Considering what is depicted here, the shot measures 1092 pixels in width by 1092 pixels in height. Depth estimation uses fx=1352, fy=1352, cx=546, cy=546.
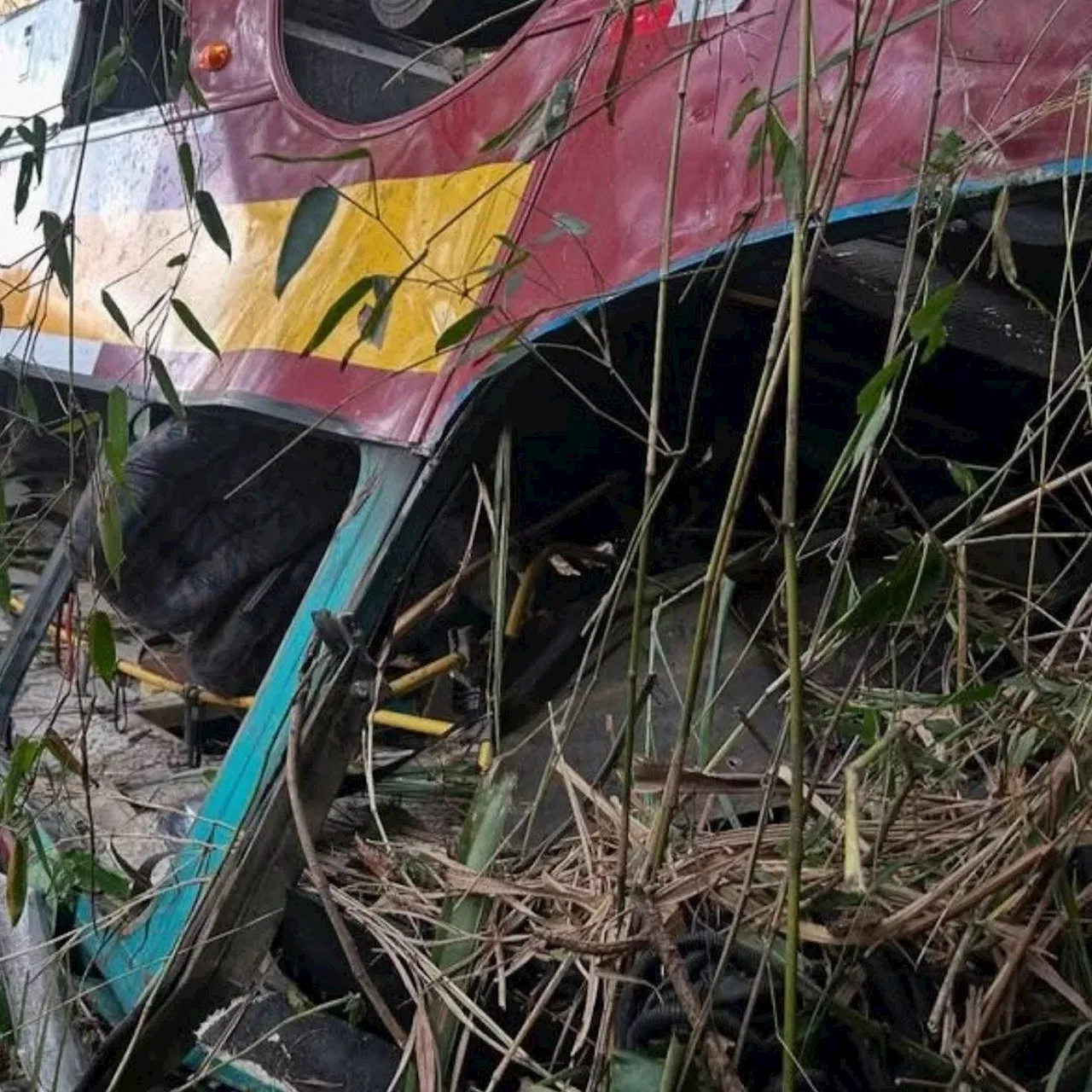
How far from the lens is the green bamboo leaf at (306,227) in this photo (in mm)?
1326

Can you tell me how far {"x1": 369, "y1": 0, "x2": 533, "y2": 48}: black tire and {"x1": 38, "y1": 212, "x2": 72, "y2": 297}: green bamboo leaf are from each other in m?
1.00

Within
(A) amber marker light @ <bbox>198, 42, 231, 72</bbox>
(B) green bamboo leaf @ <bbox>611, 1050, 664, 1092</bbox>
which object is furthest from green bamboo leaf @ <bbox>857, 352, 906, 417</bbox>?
(A) amber marker light @ <bbox>198, 42, 231, 72</bbox>

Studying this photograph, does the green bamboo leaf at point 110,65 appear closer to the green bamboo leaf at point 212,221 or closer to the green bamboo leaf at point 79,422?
the green bamboo leaf at point 212,221

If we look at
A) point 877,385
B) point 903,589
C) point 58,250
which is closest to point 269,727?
point 58,250

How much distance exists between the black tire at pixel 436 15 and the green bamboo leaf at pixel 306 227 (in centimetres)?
112

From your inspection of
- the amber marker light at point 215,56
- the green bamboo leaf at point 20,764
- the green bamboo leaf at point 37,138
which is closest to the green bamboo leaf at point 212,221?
the green bamboo leaf at point 37,138

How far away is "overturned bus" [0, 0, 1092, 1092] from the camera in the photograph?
134 cm

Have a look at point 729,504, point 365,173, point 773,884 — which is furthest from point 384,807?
point 729,504

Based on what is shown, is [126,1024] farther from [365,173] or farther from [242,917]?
[365,173]

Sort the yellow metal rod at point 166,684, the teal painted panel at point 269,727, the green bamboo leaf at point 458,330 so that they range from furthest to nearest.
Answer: the yellow metal rod at point 166,684 < the teal painted panel at point 269,727 < the green bamboo leaf at point 458,330

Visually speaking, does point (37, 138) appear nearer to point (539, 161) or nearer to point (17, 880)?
point (539, 161)

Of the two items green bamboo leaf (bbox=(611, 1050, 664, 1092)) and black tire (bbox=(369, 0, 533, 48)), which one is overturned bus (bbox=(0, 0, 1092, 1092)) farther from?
green bamboo leaf (bbox=(611, 1050, 664, 1092))

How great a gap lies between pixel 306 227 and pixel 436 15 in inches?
48.2

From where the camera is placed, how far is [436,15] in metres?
2.41
